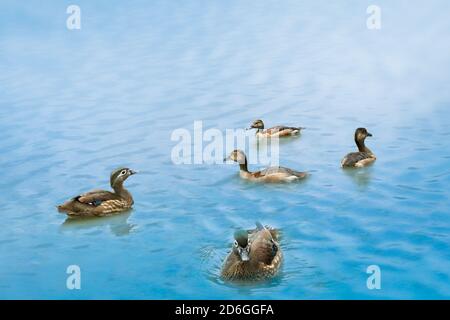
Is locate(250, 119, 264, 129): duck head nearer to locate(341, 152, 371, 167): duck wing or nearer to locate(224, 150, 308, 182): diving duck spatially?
locate(224, 150, 308, 182): diving duck

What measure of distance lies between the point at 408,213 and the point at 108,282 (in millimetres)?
4891

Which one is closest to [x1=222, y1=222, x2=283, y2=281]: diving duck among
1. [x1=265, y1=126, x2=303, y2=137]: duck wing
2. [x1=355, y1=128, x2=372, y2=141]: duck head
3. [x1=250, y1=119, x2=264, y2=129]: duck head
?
[x1=355, y1=128, x2=372, y2=141]: duck head

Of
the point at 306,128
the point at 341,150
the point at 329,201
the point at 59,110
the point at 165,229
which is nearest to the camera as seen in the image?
the point at 165,229

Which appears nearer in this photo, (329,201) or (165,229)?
(165,229)

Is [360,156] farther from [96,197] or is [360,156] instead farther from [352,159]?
[96,197]

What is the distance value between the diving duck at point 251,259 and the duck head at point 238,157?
4.57 meters

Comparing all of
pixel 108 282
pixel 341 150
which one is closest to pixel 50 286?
pixel 108 282

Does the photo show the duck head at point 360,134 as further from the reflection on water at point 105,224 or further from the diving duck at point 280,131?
the reflection on water at point 105,224

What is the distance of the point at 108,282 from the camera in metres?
11.3

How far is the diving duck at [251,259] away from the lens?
36.0 feet

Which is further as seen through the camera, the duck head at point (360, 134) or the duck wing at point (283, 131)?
the duck wing at point (283, 131)

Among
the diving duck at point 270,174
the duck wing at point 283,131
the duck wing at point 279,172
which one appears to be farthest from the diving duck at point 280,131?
the duck wing at point 279,172
